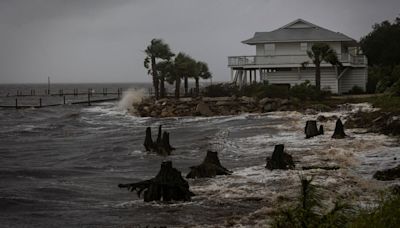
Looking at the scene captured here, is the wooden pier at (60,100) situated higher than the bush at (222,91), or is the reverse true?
the bush at (222,91)

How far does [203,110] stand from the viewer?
177 ft

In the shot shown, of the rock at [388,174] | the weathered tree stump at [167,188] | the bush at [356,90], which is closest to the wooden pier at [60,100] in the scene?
the bush at [356,90]

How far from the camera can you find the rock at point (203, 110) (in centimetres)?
5378

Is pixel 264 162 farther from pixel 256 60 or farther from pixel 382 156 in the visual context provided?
pixel 256 60

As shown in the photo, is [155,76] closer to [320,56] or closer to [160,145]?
[320,56]

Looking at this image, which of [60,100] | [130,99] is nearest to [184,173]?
[130,99]

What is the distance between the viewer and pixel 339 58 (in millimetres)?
A: 56125

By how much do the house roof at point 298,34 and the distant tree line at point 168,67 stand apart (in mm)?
8362

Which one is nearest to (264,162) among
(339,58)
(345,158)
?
(345,158)

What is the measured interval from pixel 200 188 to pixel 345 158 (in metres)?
6.97

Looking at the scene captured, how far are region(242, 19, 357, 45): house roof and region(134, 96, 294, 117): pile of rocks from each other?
7434 millimetres

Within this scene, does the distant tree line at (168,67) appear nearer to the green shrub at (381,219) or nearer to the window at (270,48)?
the window at (270,48)

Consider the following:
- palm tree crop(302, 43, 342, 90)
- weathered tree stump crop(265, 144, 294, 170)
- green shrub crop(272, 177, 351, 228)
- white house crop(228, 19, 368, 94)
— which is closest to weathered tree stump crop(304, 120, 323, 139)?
weathered tree stump crop(265, 144, 294, 170)

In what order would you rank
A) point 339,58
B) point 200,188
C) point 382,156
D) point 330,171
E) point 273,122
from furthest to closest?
1. point 339,58
2. point 273,122
3. point 382,156
4. point 330,171
5. point 200,188
